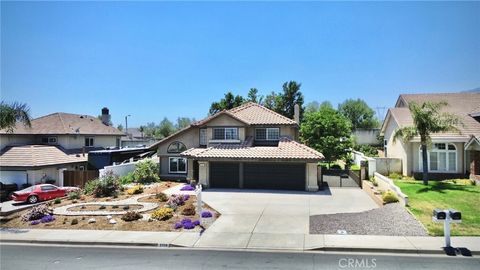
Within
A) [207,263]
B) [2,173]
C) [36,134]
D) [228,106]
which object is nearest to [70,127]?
[36,134]

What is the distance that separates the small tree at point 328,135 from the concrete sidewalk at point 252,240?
22.2 m

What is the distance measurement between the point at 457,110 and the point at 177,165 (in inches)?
998

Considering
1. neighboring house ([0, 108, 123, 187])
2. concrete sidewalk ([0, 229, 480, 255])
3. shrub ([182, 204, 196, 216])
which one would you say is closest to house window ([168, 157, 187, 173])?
neighboring house ([0, 108, 123, 187])

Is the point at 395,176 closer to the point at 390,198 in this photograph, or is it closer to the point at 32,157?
the point at 390,198

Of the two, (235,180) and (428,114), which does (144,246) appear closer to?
(235,180)

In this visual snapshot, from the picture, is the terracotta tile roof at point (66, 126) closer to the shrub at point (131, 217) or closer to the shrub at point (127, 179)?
the shrub at point (127, 179)

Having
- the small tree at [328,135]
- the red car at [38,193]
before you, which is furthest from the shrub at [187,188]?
the small tree at [328,135]

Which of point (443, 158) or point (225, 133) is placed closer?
point (443, 158)

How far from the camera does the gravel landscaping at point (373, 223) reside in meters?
14.6

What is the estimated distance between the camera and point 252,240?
14000 mm

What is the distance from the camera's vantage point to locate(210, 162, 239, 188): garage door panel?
27766mm

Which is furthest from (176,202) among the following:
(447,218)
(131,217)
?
(447,218)

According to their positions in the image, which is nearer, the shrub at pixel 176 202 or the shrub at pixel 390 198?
the shrub at pixel 390 198

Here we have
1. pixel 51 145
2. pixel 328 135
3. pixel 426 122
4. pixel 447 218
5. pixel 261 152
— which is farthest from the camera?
pixel 51 145
